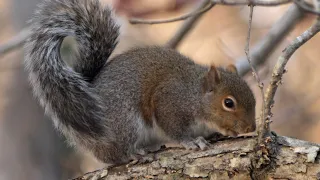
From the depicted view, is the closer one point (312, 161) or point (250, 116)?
point (312, 161)

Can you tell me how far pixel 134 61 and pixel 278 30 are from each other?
87 centimetres

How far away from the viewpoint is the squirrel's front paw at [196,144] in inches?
92.9

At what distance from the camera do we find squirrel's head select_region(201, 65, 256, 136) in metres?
2.60

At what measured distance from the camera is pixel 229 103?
2.69 m

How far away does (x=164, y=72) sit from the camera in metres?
2.83

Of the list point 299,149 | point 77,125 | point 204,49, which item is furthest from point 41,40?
point 204,49

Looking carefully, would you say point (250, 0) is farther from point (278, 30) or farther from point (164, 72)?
point (278, 30)

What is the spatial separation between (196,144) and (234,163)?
1.05 feet

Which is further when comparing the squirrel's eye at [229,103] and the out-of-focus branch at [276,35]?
the out-of-focus branch at [276,35]

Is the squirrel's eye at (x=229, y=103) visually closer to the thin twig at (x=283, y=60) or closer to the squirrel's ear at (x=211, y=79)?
the squirrel's ear at (x=211, y=79)

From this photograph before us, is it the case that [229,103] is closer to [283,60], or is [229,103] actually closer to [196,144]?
[196,144]

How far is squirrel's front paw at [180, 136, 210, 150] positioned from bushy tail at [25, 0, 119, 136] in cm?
39

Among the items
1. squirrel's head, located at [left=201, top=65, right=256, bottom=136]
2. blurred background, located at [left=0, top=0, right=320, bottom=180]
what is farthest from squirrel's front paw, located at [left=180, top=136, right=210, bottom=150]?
blurred background, located at [left=0, top=0, right=320, bottom=180]

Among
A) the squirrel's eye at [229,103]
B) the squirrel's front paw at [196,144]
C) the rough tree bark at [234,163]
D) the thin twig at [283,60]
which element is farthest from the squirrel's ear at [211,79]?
the thin twig at [283,60]
